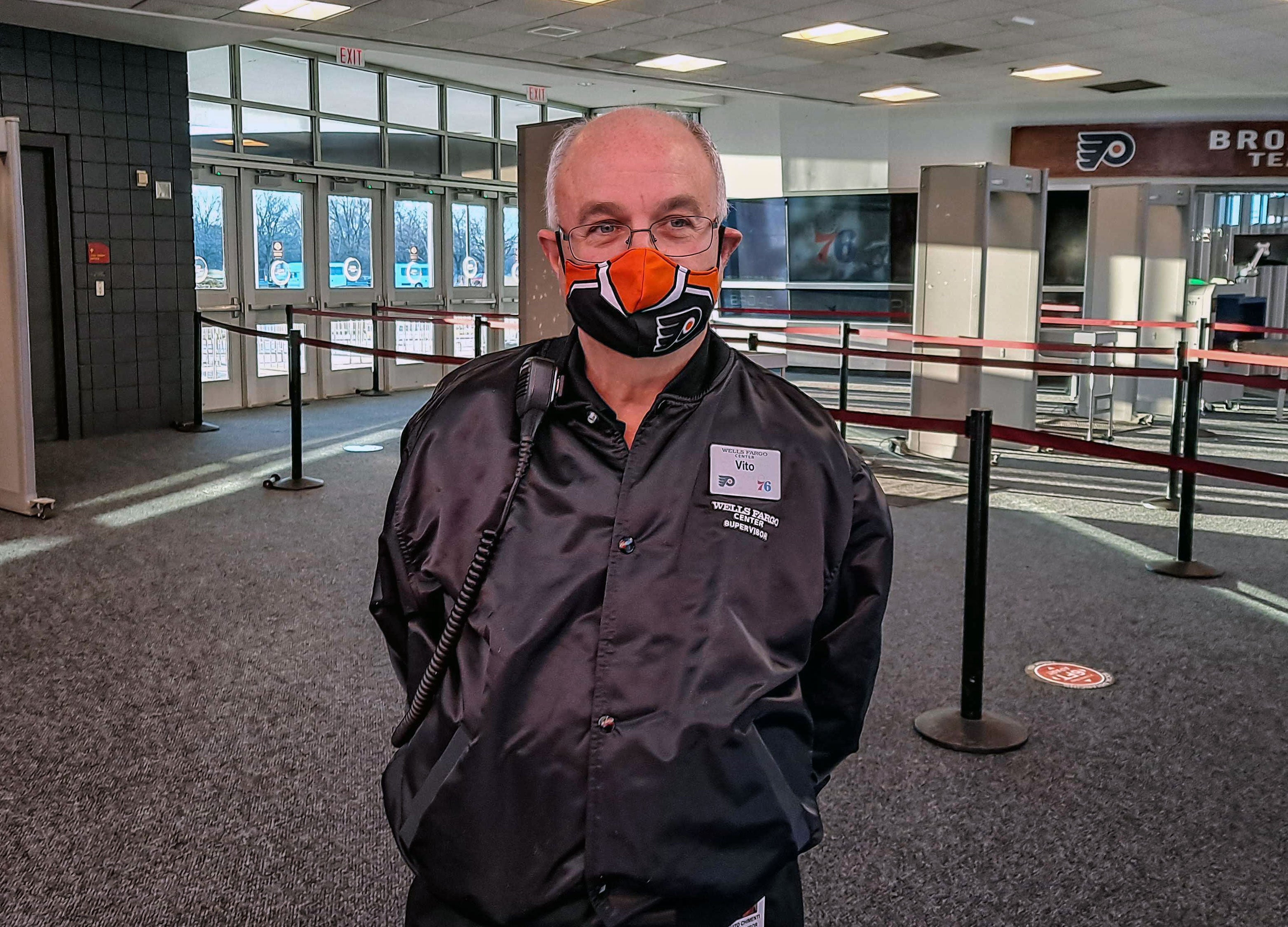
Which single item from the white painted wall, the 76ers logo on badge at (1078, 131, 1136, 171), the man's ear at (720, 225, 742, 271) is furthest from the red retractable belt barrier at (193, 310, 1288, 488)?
the 76ers logo on badge at (1078, 131, 1136, 171)

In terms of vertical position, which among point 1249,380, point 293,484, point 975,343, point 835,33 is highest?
point 835,33

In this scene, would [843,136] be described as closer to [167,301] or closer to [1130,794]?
[167,301]

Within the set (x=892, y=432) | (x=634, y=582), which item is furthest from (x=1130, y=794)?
(x=892, y=432)

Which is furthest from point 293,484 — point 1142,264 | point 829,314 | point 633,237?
point 829,314

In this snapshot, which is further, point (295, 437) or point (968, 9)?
point (968, 9)

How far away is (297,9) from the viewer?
8500 mm

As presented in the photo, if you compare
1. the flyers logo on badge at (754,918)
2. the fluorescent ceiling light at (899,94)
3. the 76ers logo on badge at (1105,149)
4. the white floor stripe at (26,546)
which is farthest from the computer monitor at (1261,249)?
the flyers logo on badge at (754,918)

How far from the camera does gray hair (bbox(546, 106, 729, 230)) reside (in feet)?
4.54

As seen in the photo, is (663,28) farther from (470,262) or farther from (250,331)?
(470,262)

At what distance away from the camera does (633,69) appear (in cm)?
1155

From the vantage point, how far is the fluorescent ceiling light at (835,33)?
31.2 ft

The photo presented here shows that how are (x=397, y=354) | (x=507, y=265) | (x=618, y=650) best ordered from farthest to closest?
1. (x=507, y=265)
2. (x=397, y=354)
3. (x=618, y=650)

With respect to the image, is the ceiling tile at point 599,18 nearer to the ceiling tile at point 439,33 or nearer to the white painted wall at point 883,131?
the ceiling tile at point 439,33

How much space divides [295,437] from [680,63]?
231 inches
